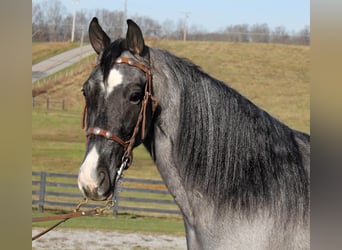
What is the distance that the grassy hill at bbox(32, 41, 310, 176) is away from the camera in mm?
27203

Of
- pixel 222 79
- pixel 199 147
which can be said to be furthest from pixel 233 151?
pixel 222 79

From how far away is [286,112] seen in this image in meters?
35.3

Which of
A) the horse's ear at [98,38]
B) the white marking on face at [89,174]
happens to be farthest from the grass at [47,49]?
the white marking on face at [89,174]

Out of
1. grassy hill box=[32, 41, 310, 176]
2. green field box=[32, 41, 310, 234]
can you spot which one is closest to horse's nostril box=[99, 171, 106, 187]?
Answer: green field box=[32, 41, 310, 234]

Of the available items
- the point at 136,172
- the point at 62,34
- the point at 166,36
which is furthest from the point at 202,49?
the point at 136,172

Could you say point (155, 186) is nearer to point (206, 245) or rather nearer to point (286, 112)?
point (206, 245)

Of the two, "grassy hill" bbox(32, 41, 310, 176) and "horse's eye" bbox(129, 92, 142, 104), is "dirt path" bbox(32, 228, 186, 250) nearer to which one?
"horse's eye" bbox(129, 92, 142, 104)

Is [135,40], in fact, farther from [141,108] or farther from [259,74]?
[259,74]

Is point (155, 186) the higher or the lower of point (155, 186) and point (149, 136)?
the lower

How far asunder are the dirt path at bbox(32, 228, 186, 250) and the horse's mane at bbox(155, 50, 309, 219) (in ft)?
25.9

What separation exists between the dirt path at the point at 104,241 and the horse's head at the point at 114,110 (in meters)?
7.91

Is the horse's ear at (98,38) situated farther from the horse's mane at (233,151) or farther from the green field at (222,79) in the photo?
the green field at (222,79)
